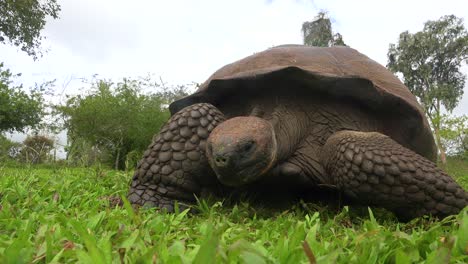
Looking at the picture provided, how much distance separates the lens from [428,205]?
219cm

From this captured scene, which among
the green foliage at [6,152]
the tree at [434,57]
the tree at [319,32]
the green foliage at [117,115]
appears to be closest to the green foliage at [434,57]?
the tree at [434,57]

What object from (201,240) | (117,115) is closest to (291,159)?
(201,240)

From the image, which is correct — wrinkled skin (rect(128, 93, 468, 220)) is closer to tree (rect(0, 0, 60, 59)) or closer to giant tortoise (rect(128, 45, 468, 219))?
giant tortoise (rect(128, 45, 468, 219))

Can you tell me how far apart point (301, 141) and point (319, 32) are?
24.1 metres

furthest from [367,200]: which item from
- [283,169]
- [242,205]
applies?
[242,205]

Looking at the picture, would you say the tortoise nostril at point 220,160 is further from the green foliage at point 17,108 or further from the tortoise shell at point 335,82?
the green foliage at point 17,108

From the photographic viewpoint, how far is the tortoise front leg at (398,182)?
2.16 metres

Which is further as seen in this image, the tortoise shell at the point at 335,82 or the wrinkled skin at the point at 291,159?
the tortoise shell at the point at 335,82

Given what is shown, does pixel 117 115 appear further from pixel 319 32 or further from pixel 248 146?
pixel 319 32

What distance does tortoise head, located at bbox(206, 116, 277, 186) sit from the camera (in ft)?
6.64

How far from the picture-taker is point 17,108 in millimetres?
16203

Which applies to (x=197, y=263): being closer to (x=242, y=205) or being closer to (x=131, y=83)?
(x=242, y=205)

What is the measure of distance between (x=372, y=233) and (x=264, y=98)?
1.61 m

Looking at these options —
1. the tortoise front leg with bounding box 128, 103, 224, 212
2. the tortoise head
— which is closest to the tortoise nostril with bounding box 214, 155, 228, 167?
the tortoise head
